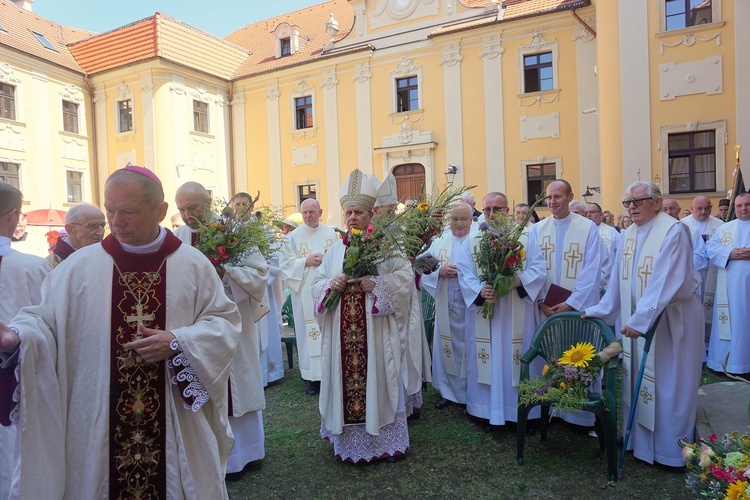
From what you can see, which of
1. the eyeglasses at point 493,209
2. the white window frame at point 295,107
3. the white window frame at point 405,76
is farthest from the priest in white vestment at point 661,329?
the white window frame at point 295,107

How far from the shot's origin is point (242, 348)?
157 inches

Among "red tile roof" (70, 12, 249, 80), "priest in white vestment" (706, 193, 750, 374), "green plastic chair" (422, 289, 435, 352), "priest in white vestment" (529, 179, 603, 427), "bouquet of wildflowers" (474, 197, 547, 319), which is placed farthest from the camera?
"red tile roof" (70, 12, 249, 80)

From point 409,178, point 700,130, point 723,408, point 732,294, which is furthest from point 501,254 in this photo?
point 409,178

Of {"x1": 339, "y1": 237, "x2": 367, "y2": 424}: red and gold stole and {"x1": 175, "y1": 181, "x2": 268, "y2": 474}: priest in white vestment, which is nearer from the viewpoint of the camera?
{"x1": 175, "y1": 181, "x2": 268, "y2": 474}: priest in white vestment

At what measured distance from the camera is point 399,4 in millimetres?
19906

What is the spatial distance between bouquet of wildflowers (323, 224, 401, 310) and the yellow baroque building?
1089cm

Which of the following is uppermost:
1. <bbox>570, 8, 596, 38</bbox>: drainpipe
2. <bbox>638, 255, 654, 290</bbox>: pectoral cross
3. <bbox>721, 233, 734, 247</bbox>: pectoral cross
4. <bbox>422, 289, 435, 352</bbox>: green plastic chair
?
<bbox>570, 8, 596, 38</bbox>: drainpipe

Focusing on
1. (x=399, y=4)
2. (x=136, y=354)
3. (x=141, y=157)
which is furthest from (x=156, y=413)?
(x=141, y=157)

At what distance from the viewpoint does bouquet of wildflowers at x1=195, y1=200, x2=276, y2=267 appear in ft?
12.3

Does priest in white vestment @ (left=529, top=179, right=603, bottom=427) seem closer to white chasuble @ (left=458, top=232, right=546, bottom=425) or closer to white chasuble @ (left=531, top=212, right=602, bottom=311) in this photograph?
white chasuble @ (left=531, top=212, right=602, bottom=311)

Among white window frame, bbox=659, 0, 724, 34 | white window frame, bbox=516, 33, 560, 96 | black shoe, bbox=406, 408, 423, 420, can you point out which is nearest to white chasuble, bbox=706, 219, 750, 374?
black shoe, bbox=406, 408, 423, 420

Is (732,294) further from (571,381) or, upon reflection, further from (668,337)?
(571,381)

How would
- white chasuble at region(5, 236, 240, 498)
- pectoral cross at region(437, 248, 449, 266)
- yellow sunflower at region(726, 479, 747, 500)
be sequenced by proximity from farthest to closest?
1. pectoral cross at region(437, 248, 449, 266)
2. white chasuble at region(5, 236, 240, 498)
3. yellow sunflower at region(726, 479, 747, 500)

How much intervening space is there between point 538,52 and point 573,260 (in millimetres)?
14432
